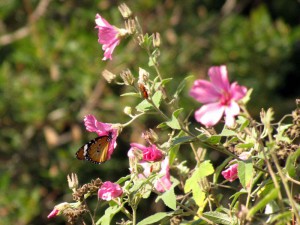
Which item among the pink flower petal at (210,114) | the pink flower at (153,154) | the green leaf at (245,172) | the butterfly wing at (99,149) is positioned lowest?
the butterfly wing at (99,149)

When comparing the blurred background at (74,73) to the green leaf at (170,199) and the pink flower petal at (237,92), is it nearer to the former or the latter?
the green leaf at (170,199)

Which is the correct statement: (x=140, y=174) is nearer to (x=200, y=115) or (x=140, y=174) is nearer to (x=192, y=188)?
(x=192, y=188)

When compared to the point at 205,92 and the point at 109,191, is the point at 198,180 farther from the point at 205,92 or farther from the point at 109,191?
the point at 205,92

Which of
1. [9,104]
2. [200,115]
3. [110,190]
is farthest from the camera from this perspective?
[9,104]

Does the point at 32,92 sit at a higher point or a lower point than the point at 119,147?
higher

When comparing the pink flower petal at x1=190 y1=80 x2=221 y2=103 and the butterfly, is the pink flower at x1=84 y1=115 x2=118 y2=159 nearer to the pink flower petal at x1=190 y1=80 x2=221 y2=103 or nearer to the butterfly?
the butterfly

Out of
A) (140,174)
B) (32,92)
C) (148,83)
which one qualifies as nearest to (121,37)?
(148,83)

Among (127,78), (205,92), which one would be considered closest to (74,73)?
(127,78)

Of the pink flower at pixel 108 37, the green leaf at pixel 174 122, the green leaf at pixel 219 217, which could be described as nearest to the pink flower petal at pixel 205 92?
the green leaf at pixel 174 122
